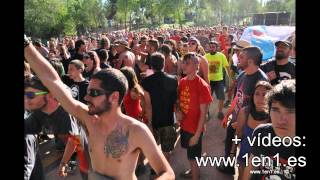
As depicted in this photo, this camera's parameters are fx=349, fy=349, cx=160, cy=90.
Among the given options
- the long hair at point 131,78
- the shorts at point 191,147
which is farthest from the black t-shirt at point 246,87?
the long hair at point 131,78

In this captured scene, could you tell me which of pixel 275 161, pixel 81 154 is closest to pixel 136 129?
pixel 275 161

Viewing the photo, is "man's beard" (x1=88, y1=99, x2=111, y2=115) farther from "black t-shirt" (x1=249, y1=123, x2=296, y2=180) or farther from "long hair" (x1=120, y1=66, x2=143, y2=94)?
"long hair" (x1=120, y1=66, x2=143, y2=94)

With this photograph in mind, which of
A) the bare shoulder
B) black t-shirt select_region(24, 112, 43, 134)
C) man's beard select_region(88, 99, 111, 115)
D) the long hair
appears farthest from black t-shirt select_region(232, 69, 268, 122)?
black t-shirt select_region(24, 112, 43, 134)

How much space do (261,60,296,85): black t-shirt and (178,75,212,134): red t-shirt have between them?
35.9 inches

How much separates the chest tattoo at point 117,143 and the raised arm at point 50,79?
234 mm

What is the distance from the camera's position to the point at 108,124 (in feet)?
7.27

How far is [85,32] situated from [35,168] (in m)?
7.68

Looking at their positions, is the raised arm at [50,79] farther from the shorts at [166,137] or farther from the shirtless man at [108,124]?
the shorts at [166,137]

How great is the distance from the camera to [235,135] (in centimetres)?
370

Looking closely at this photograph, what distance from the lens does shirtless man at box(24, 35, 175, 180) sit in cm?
214

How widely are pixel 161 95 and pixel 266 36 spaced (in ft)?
11.9

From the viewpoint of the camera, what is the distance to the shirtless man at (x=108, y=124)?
2143mm
